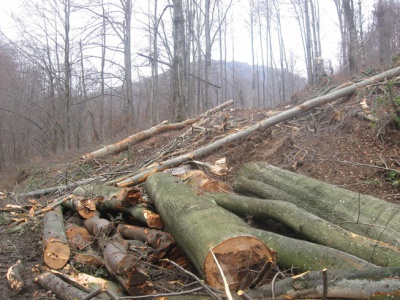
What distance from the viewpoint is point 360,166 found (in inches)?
203

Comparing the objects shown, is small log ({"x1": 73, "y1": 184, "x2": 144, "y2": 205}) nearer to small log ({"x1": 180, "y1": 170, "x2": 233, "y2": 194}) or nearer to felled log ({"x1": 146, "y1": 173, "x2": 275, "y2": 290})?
small log ({"x1": 180, "y1": 170, "x2": 233, "y2": 194})

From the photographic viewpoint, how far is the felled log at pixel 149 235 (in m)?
3.76

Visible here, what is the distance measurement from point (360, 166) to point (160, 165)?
391cm

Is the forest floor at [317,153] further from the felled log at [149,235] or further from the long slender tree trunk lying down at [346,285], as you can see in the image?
the long slender tree trunk lying down at [346,285]

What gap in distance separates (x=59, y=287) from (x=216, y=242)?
1.73 metres

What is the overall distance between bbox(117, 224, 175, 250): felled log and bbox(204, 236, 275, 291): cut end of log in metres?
1.06

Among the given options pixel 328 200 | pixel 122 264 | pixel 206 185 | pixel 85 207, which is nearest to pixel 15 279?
pixel 122 264

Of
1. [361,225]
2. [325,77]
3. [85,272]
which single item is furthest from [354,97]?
[85,272]

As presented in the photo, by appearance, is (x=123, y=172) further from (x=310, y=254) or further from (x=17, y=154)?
(x=17, y=154)

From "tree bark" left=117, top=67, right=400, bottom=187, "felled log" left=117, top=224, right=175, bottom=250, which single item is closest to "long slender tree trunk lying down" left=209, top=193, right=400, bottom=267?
"felled log" left=117, top=224, right=175, bottom=250

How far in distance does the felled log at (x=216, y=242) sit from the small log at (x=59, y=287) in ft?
3.28

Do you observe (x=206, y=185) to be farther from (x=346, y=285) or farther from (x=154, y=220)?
(x=346, y=285)

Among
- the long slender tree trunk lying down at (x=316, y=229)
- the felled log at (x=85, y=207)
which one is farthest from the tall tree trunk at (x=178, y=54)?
the long slender tree trunk lying down at (x=316, y=229)

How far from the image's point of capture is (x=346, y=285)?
6.91 ft
